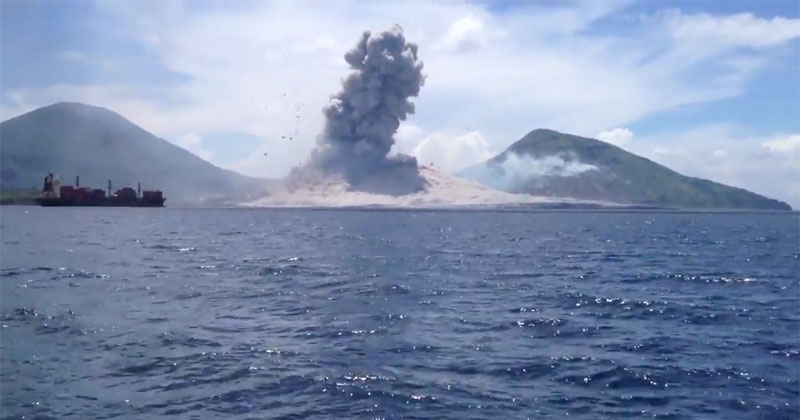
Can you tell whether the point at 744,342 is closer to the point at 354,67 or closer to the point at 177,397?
the point at 177,397

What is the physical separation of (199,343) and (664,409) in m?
11.9

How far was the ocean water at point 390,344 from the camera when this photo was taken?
48.9 ft

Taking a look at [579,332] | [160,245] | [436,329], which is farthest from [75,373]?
[160,245]

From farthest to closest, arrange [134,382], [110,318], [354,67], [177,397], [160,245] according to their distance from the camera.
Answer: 1. [354,67]
2. [160,245]
3. [110,318]
4. [134,382]
5. [177,397]

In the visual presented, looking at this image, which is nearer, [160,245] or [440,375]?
[440,375]

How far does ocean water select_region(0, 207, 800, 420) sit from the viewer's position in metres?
14.9

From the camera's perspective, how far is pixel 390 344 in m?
20.3

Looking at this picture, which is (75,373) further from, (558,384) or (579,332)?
(579,332)

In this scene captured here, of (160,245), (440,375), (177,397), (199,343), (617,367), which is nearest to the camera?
(177,397)

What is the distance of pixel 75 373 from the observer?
54.0 feet

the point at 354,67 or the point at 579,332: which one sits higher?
the point at 354,67

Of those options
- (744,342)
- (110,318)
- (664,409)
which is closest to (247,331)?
(110,318)

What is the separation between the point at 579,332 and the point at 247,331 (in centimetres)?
1013

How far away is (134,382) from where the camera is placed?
625 inches
